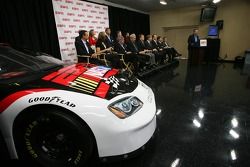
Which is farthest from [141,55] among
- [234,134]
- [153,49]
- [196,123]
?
[234,134]

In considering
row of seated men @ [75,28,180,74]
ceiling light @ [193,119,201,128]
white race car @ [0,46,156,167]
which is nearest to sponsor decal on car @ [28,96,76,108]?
white race car @ [0,46,156,167]

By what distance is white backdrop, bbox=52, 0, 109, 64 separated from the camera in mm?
5059

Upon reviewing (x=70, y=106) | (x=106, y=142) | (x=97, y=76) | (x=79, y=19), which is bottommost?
(x=106, y=142)

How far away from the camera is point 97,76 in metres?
1.50

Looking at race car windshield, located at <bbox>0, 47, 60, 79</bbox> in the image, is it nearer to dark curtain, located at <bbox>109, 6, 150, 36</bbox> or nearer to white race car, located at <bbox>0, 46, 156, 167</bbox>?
white race car, located at <bbox>0, 46, 156, 167</bbox>

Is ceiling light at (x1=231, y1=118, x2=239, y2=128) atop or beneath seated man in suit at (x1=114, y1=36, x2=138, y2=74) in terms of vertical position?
beneath

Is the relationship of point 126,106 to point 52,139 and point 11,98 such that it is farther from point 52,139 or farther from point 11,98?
point 11,98

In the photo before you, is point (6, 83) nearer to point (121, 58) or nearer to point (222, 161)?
point (222, 161)

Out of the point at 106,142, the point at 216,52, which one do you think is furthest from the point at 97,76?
the point at 216,52

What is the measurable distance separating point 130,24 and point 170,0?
216cm

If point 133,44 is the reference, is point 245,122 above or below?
below

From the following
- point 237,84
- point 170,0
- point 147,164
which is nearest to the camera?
point 147,164

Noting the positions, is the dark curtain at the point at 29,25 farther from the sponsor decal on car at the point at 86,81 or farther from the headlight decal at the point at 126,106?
the headlight decal at the point at 126,106

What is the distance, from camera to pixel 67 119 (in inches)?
45.3
